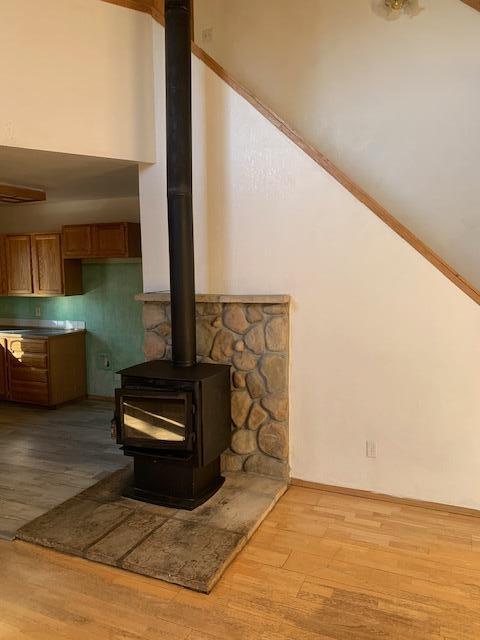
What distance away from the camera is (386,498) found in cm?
315

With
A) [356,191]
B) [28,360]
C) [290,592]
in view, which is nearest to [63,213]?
[28,360]

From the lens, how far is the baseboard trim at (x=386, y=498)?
9.76ft

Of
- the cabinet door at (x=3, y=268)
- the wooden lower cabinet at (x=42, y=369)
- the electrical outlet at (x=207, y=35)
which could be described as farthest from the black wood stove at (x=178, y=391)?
the cabinet door at (x=3, y=268)

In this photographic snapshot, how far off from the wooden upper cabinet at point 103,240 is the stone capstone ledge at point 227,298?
164 cm

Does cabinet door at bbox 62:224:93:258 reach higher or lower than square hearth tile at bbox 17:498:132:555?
higher

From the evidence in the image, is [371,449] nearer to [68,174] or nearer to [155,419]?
[155,419]

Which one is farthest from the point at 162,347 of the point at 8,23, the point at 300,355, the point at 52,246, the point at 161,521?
the point at 52,246

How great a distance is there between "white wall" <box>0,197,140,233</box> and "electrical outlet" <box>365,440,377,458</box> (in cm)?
354

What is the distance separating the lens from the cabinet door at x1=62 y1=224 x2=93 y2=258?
5204mm

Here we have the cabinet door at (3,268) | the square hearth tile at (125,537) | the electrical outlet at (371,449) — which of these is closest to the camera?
the square hearth tile at (125,537)

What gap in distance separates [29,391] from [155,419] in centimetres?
301

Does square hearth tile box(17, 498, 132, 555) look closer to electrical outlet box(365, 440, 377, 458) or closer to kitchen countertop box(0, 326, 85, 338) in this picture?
electrical outlet box(365, 440, 377, 458)

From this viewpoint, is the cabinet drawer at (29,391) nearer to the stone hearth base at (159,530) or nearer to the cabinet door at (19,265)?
the cabinet door at (19,265)

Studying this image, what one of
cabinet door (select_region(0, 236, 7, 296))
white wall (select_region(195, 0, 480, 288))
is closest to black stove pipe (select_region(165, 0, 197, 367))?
white wall (select_region(195, 0, 480, 288))
